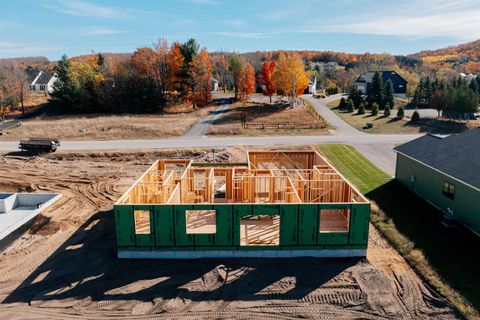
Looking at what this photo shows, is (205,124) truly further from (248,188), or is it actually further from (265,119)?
(248,188)

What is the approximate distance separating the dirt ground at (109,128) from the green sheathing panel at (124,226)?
2794 centimetres

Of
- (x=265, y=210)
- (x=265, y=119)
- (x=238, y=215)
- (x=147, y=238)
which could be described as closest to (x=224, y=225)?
(x=238, y=215)

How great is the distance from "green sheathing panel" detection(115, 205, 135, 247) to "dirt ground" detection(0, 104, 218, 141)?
1100 inches

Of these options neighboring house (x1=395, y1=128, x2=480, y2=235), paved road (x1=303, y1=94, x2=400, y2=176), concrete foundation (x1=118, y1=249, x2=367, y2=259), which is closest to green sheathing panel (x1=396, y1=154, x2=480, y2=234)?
neighboring house (x1=395, y1=128, x2=480, y2=235)

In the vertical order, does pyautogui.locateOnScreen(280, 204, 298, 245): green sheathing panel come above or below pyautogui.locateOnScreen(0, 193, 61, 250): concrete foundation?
above

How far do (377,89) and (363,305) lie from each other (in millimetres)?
54788

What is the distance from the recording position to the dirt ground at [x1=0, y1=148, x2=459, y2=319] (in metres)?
13.4

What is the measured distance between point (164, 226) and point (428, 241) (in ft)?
42.1

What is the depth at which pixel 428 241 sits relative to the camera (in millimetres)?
17844

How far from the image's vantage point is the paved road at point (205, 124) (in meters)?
45.2

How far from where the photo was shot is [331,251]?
17.0m

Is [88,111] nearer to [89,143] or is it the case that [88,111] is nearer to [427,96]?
[89,143]

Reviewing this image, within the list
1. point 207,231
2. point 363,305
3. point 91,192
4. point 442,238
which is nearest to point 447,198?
point 442,238

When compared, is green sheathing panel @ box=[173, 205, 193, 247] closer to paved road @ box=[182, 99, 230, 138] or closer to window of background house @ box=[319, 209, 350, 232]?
window of background house @ box=[319, 209, 350, 232]
